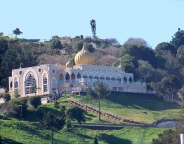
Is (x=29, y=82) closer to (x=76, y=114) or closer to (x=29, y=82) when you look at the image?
(x=29, y=82)

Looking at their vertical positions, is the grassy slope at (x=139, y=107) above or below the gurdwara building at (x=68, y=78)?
below

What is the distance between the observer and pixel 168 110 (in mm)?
89750

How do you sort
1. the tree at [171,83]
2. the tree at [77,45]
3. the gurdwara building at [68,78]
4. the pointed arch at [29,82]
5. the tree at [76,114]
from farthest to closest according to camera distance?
the tree at [77,45] < the tree at [171,83] < the pointed arch at [29,82] < the gurdwara building at [68,78] < the tree at [76,114]

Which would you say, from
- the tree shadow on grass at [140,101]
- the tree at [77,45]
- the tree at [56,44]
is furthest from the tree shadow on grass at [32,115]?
the tree at [56,44]

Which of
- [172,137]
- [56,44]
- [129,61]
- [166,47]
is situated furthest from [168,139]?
[166,47]

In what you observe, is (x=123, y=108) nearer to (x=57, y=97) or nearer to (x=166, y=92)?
(x=57, y=97)

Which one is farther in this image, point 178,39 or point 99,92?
point 178,39

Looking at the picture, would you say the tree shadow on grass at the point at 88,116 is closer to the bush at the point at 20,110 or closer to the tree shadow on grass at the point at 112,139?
the bush at the point at 20,110

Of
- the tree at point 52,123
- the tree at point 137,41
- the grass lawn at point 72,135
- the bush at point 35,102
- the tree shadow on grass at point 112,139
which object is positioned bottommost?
the tree shadow on grass at point 112,139

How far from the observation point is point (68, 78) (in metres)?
93.8

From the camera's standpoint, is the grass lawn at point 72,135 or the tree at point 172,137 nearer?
the tree at point 172,137

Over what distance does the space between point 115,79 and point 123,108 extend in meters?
12.4

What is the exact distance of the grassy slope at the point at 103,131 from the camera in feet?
221

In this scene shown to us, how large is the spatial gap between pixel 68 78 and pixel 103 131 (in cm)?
2084
